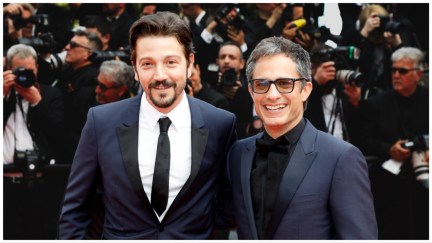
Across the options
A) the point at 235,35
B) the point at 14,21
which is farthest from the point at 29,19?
the point at 235,35

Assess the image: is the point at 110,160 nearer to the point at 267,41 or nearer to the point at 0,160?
the point at 267,41

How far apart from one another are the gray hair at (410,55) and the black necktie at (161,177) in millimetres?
3628

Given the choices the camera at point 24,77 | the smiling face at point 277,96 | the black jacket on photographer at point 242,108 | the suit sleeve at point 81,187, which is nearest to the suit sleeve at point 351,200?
the smiling face at point 277,96

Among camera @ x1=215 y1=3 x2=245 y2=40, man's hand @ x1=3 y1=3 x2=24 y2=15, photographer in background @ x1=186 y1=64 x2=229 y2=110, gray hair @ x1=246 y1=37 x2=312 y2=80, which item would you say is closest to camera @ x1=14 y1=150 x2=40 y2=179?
man's hand @ x1=3 y1=3 x2=24 y2=15

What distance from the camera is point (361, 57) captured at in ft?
17.0

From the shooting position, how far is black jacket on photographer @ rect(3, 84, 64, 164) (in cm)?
510

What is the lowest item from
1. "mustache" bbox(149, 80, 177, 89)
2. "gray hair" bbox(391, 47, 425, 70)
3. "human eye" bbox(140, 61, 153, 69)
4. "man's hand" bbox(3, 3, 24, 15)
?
A: "mustache" bbox(149, 80, 177, 89)

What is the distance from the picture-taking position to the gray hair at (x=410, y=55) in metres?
5.21

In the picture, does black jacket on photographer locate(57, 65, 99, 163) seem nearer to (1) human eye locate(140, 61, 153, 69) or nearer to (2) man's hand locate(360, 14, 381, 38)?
(2) man's hand locate(360, 14, 381, 38)

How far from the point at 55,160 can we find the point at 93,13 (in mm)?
1381

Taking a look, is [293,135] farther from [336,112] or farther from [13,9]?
[13,9]

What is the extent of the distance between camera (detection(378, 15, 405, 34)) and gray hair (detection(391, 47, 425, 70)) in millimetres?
178

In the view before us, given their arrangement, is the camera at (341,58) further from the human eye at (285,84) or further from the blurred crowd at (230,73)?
the human eye at (285,84)

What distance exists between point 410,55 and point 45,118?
11.2ft
